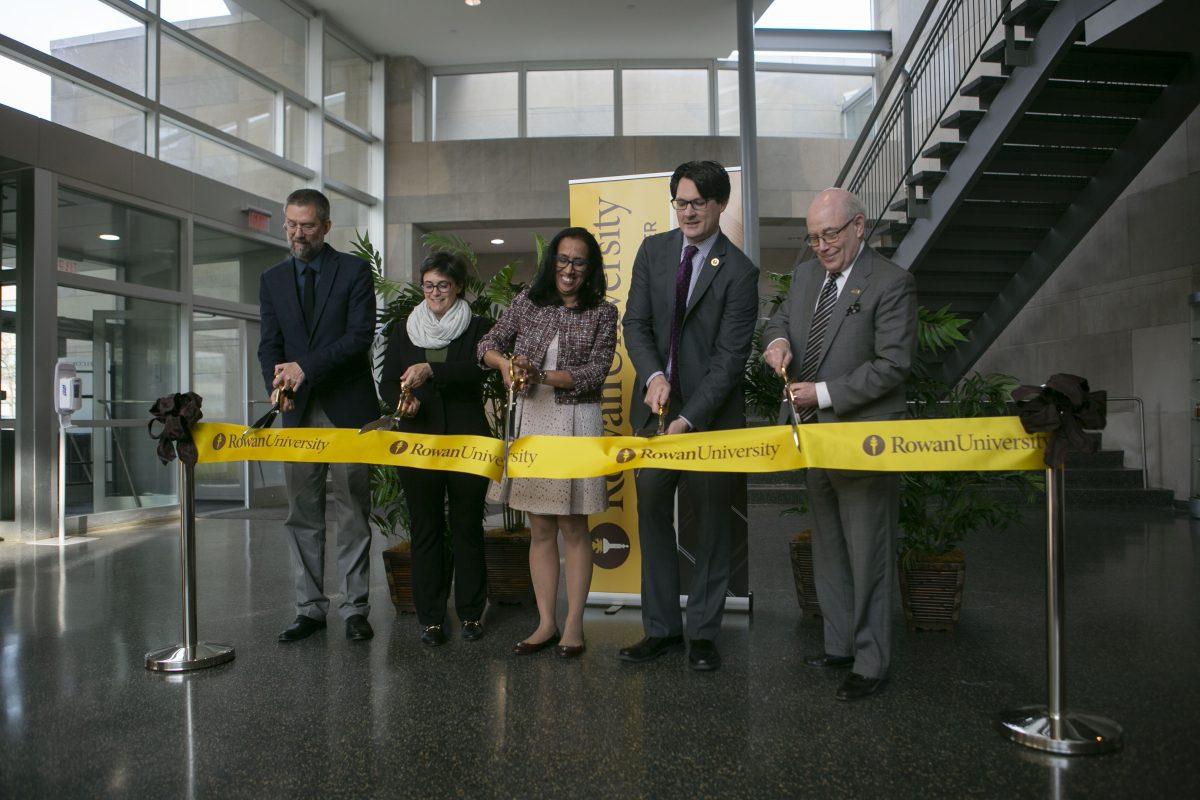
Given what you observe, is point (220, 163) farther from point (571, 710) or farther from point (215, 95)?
point (571, 710)

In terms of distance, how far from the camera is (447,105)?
1340cm

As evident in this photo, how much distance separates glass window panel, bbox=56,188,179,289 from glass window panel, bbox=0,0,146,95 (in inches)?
47.6

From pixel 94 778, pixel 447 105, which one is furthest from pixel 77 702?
pixel 447 105

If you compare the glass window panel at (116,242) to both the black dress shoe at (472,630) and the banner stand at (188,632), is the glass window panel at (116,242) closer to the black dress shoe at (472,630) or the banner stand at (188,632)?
the banner stand at (188,632)

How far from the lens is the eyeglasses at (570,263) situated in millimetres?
3111

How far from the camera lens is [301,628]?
11.1 ft

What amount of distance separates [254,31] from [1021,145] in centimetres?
831

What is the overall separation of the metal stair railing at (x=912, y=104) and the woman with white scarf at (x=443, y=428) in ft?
15.9

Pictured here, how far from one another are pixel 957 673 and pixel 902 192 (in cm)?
697

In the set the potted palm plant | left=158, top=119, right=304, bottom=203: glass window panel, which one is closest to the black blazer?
the potted palm plant

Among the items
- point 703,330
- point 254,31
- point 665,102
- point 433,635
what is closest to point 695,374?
point 703,330

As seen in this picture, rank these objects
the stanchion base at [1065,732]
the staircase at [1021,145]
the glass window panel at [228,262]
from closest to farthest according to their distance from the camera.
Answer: the stanchion base at [1065,732], the staircase at [1021,145], the glass window panel at [228,262]

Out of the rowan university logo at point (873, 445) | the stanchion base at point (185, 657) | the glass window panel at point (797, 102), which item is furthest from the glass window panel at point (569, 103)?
the rowan university logo at point (873, 445)

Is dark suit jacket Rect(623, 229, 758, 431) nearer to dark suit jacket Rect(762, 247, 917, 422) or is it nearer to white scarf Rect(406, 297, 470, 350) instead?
dark suit jacket Rect(762, 247, 917, 422)
